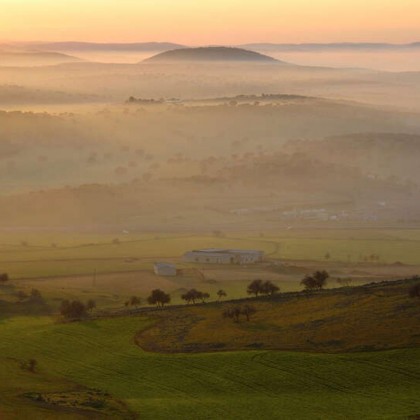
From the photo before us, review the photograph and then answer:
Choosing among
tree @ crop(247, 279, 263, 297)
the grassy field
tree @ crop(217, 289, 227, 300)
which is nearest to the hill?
tree @ crop(247, 279, 263, 297)

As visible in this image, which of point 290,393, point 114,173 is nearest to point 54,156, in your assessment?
point 114,173

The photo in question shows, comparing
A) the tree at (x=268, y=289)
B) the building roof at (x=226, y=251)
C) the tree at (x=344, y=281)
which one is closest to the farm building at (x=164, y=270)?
the building roof at (x=226, y=251)

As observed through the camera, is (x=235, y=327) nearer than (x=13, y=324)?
Yes

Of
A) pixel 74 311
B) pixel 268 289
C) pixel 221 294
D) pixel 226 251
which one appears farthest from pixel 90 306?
pixel 226 251

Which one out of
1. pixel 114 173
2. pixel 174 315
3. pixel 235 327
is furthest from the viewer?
pixel 114 173

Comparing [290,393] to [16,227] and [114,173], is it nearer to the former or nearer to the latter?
[16,227]

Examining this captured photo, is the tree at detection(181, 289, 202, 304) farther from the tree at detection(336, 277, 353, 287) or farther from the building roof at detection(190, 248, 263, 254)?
the building roof at detection(190, 248, 263, 254)

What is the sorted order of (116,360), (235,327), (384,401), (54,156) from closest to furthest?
(384,401) < (116,360) < (235,327) < (54,156)
